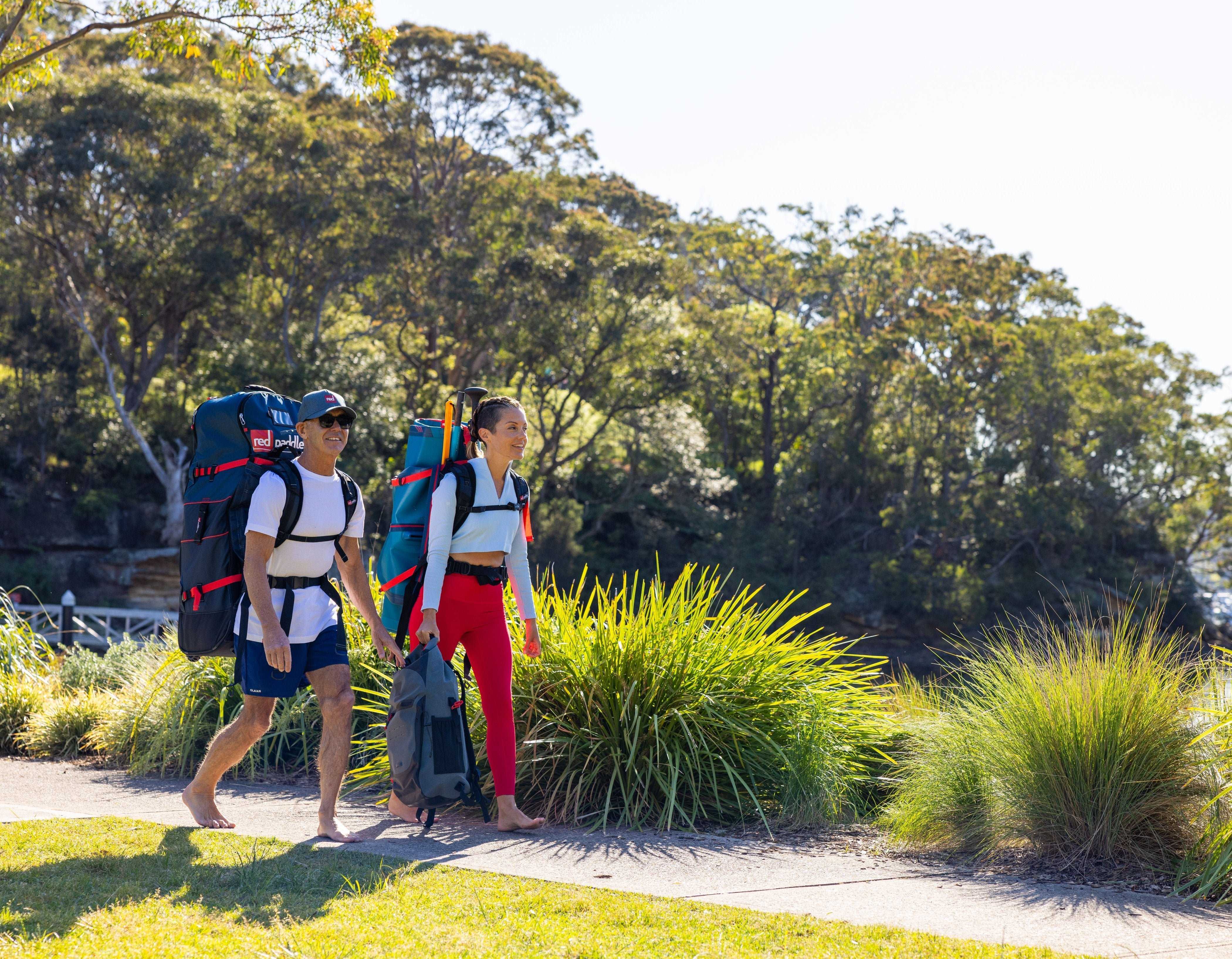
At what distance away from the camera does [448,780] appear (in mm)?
4762

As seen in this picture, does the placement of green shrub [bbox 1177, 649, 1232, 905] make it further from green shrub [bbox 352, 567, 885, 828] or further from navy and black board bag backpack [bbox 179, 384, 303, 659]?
navy and black board bag backpack [bbox 179, 384, 303, 659]

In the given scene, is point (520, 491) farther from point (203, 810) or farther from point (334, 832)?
point (203, 810)

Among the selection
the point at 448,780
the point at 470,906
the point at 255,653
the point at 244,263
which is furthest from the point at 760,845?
the point at 244,263

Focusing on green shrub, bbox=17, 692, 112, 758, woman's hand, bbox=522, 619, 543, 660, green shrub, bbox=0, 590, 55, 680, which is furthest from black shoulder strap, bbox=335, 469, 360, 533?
green shrub, bbox=0, 590, 55, 680

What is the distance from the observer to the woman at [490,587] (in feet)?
16.5

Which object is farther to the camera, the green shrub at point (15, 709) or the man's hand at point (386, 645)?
the green shrub at point (15, 709)

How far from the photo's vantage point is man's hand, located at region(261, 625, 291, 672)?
4.41 metres

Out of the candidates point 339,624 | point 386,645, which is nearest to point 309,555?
point 339,624

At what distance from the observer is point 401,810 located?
5.18 metres

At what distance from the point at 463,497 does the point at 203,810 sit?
5.71ft

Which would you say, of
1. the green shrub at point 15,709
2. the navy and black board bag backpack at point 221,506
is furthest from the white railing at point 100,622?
the navy and black board bag backpack at point 221,506

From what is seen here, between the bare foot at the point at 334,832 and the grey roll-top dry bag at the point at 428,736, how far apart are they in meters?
0.26

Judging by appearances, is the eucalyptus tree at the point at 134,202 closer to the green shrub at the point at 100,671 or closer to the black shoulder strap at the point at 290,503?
the green shrub at the point at 100,671

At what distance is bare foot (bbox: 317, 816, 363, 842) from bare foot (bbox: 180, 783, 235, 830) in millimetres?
460
